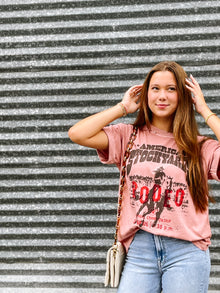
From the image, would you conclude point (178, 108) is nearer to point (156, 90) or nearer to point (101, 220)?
point (156, 90)

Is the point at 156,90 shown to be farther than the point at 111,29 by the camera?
No

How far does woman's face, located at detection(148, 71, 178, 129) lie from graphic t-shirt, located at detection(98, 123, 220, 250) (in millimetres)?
184

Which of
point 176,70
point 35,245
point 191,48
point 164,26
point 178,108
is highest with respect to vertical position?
point 164,26

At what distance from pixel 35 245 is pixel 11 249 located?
0.86 ft

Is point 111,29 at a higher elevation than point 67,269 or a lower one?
higher

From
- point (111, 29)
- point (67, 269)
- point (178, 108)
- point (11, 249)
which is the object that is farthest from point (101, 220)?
point (111, 29)

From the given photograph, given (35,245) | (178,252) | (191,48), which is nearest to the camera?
(178,252)

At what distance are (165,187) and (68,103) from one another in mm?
1564

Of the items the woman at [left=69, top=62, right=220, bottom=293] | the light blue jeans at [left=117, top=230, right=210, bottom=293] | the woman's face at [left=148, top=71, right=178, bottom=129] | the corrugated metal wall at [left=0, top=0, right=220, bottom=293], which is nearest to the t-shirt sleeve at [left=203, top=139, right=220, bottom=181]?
the woman at [left=69, top=62, right=220, bottom=293]

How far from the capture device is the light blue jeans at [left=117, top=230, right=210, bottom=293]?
84.4 inches

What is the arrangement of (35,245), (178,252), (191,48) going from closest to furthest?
(178,252) → (191,48) → (35,245)

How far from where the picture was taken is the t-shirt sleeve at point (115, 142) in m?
2.36

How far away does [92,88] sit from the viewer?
11.0 ft

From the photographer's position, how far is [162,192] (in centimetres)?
221
